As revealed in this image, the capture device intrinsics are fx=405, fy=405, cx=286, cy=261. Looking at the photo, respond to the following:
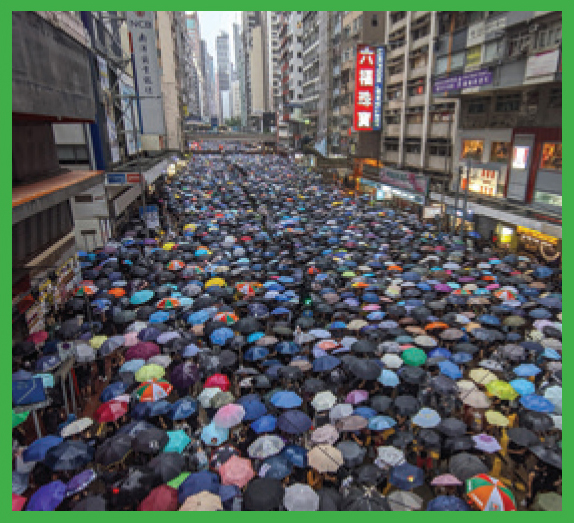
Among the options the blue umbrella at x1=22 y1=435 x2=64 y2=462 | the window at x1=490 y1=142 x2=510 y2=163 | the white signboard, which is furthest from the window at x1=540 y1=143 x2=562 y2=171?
the blue umbrella at x1=22 y1=435 x2=64 y2=462

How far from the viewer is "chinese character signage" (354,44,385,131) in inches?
1537

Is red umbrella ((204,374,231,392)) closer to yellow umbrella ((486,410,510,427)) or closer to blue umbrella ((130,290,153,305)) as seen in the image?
blue umbrella ((130,290,153,305))

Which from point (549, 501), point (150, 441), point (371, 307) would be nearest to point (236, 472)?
point (150, 441)

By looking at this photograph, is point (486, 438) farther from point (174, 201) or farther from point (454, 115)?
point (174, 201)

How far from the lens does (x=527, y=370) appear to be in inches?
437

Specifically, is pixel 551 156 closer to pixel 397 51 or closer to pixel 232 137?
pixel 397 51

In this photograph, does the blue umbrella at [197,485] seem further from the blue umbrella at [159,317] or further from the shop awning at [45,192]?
the blue umbrella at [159,317]

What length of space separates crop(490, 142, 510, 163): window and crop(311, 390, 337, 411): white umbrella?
860 inches

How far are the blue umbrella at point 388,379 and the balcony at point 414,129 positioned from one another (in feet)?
108

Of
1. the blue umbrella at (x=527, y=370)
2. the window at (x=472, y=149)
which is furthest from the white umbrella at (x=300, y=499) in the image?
the window at (x=472, y=149)

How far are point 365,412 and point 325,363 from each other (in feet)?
6.84

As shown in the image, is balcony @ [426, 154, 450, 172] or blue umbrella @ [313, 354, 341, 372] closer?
blue umbrella @ [313, 354, 341, 372]

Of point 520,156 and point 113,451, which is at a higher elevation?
point 520,156

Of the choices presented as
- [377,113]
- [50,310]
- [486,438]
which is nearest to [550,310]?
[486,438]
